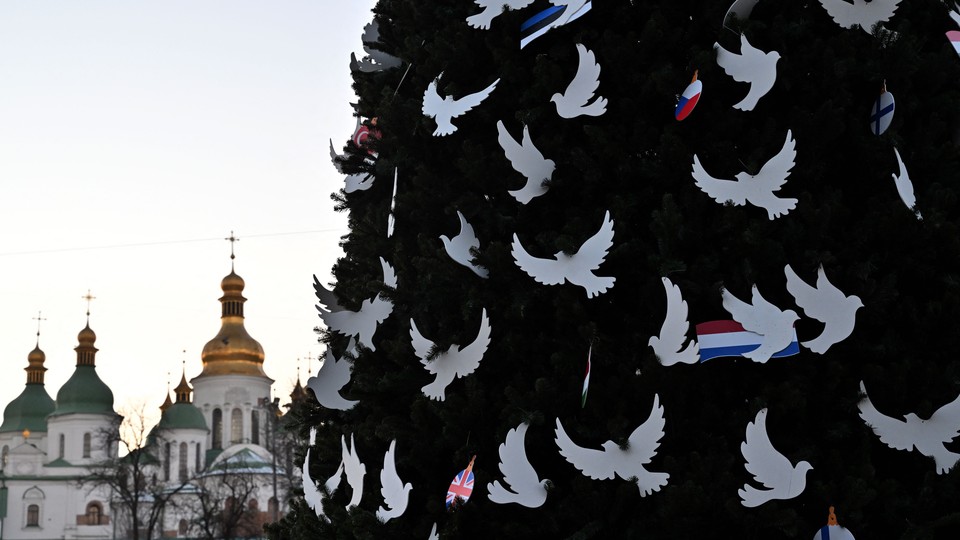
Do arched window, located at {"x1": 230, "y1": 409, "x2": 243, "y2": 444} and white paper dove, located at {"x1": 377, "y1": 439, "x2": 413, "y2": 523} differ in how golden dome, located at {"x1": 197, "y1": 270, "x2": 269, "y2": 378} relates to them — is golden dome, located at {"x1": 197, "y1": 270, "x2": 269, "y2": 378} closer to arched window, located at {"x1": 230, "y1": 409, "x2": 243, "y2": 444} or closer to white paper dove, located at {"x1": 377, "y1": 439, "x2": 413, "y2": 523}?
arched window, located at {"x1": 230, "y1": 409, "x2": 243, "y2": 444}

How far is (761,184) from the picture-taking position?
3.63m

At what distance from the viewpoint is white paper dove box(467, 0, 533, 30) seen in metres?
4.17

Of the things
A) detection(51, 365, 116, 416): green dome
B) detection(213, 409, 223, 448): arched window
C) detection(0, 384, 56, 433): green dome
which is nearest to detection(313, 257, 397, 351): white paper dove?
detection(51, 365, 116, 416): green dome

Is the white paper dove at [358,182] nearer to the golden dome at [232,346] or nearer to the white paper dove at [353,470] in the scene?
the white paper dove at [353,470]

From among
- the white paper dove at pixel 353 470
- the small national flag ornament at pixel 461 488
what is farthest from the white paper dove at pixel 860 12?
the white paper dove at pixel 353 470

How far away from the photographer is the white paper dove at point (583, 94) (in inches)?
153

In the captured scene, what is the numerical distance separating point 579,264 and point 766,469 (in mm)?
845

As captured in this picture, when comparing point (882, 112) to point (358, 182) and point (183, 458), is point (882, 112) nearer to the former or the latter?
point (358, 182)

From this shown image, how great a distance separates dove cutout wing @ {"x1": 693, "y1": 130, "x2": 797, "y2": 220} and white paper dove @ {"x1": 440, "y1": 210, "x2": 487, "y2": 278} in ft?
2.68

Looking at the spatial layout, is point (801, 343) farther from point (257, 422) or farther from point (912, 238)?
point (257, 422)

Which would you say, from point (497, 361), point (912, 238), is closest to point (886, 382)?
point (912, 238)

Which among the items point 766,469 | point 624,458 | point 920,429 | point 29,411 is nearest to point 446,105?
point 624,458

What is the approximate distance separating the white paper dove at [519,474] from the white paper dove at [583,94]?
1071mm

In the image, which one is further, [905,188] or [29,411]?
[29,411]
